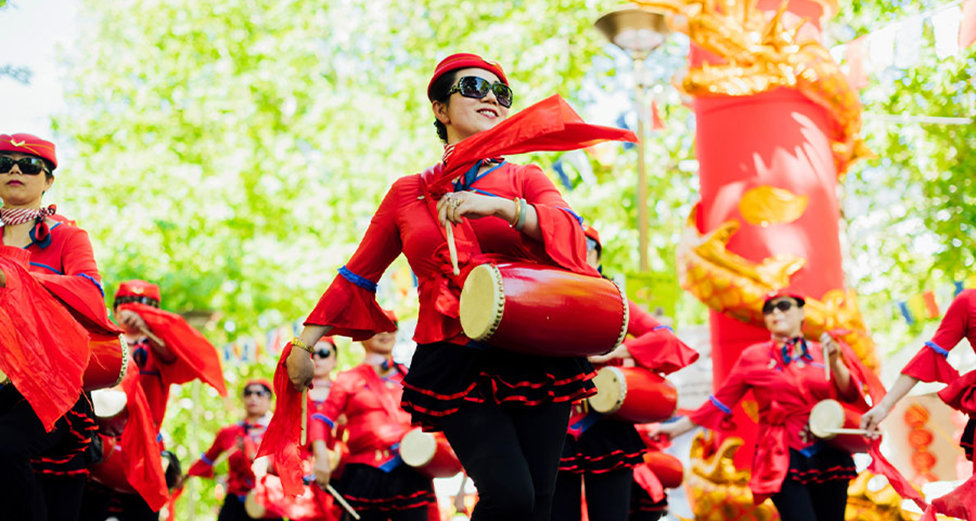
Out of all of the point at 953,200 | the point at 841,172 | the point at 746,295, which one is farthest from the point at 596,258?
the point at 953,200

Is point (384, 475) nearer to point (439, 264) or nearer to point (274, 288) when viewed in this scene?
point (439, 264)

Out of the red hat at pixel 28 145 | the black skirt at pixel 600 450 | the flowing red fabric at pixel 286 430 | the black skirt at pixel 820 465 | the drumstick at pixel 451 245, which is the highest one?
the red hat at pixel 28 145

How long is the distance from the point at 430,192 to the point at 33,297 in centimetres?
139

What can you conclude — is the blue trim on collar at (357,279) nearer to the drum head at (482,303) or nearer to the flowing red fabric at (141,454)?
the drum head at (482,303)

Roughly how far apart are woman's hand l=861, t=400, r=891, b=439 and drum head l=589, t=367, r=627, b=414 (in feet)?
3.72

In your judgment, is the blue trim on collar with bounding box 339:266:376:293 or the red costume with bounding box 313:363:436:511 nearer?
the blue trim on collar with bounding box 339:266:376:293

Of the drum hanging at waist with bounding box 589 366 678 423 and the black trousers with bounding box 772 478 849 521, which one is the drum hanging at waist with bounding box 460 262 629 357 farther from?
the black trousers with bounding box 772 478 849 521

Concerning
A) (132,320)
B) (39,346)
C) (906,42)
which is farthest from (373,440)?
(906,42)

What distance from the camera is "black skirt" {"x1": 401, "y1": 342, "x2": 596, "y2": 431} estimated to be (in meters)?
3.03

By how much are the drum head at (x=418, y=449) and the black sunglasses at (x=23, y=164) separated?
2.63 m

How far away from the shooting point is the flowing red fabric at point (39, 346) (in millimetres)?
3320

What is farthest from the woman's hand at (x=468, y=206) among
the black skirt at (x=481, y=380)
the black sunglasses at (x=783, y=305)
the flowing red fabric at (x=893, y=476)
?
the black sunglasses at (x=783, y=305)

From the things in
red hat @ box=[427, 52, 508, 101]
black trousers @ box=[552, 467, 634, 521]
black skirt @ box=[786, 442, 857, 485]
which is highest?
red hat @ box=[427, 52, 508, 101]

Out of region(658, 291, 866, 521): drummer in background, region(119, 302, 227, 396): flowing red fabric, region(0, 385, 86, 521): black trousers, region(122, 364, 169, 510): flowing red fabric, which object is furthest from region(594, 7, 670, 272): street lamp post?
region(0, 385, 86, 521): black trousers
